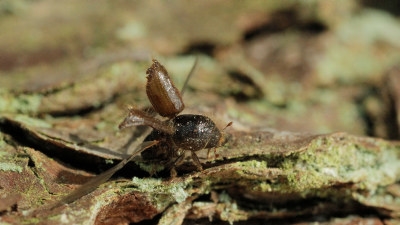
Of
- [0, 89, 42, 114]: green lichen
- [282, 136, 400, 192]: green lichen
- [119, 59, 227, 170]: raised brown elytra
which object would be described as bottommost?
[282, 136, 400, 192]: green lichen

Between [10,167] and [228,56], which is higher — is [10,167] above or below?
below

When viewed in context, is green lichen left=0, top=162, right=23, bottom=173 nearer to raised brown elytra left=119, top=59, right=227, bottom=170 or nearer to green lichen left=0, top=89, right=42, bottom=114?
raised brown elytra left=119, top=59, right=227, bottom=170

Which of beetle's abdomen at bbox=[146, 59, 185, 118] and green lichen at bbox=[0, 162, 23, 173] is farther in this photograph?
beetle's abdomen at bbox=[146, 59, 185, 118]

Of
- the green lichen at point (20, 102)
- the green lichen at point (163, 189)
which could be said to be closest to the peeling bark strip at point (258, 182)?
the green lichen at point (163, 189)

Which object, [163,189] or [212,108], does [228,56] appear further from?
[163,189]

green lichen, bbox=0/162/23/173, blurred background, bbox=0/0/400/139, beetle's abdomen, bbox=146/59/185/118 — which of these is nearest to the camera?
green lichen, bbox=0/162/23/173

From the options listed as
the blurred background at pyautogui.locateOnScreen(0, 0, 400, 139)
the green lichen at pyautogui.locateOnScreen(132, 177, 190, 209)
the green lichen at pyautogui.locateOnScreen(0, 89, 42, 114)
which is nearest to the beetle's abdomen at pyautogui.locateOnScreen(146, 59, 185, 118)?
the blurred background at pyautogui.locateOnScreen(0, 0, 400, 139)

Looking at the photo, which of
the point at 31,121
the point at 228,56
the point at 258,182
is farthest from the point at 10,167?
the point at 228,56
